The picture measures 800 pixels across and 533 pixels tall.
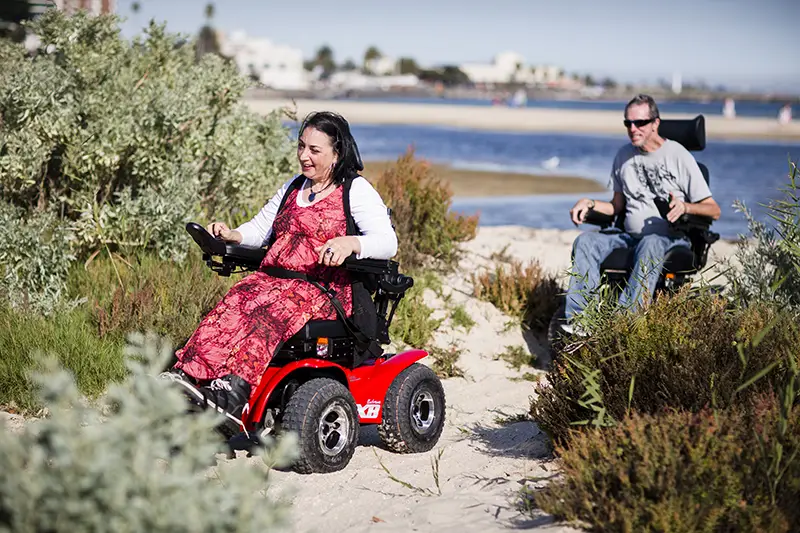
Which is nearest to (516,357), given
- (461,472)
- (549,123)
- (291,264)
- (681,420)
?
(461,472)

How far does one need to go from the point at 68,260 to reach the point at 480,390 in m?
3.32

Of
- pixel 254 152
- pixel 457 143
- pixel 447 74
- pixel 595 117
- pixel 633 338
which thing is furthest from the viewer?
pixel 447 74

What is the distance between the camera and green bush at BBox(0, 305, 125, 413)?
5.68 m

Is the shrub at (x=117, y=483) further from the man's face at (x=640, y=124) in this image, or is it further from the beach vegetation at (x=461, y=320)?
the man's face at (x=640, y=124)

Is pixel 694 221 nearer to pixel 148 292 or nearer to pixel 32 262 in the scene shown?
pixel 148 292

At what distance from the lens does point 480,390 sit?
7.01m

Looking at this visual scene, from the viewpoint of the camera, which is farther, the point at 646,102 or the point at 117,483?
the point at 646,102

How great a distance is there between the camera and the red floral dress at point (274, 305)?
4.63 metres

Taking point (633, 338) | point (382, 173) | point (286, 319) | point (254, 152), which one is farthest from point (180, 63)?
point (633, 338)

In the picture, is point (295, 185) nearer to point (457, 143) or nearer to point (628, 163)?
point (628, 163)

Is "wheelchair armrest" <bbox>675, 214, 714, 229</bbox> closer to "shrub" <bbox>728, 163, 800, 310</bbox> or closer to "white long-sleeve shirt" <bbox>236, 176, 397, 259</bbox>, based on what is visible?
"shrub" <bbox>728, 163, 800, 310</bbox>

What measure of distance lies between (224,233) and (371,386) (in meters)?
1.18

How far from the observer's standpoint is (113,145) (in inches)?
291

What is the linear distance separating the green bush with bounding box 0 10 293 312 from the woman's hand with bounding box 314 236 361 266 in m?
3.02
